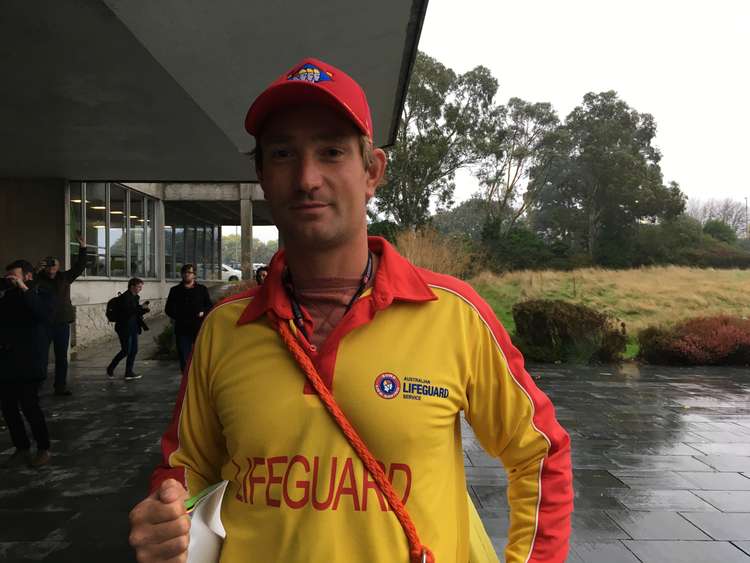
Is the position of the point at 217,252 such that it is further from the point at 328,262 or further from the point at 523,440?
the point at 523,440

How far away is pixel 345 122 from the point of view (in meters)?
1.29

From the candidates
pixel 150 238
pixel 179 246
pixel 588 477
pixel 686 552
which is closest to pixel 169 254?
pixel 179 246

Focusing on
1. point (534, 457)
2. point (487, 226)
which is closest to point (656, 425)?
point (534, 457)

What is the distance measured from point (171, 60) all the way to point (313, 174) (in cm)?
464

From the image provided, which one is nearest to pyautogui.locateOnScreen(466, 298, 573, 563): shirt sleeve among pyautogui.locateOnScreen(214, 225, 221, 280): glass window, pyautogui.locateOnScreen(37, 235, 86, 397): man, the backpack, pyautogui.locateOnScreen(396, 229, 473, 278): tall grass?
pyautogui.locateOnScreen(37, 235, 86, 397): man

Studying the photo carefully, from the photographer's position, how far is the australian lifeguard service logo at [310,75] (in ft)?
4.13

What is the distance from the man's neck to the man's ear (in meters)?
0.13

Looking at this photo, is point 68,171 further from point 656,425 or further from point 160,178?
point 656,425

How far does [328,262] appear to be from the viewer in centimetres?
134

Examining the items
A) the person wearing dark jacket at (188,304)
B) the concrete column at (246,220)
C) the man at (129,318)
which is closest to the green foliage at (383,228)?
the concrete column at (246,220)

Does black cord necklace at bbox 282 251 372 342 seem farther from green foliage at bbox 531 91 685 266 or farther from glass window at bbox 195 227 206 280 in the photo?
green foliage at bbox 531 91 685 266

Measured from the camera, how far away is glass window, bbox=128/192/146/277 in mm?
17422

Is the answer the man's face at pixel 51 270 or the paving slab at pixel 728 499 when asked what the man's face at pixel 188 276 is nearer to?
the man's face at pixel 51 270

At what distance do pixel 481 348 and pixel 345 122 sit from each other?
59 centimetres
